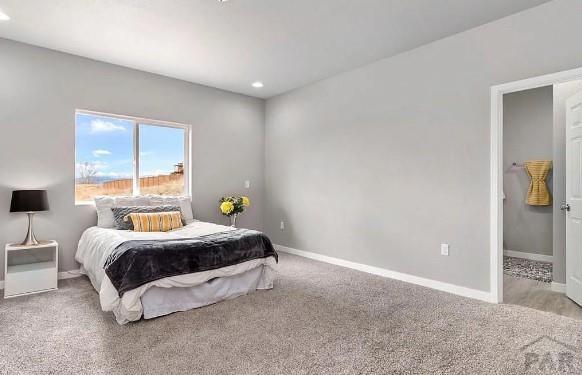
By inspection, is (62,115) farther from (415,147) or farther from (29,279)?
(415,147)

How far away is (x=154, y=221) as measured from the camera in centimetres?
385

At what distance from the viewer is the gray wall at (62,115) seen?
354 centimetres

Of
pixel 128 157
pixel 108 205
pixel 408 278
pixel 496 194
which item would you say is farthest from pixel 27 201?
pixel 496 194

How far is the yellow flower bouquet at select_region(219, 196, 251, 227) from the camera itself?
484 cm

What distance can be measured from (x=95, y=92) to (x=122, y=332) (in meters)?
3.05

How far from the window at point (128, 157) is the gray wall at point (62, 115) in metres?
0.16

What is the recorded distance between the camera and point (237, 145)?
5.52 m

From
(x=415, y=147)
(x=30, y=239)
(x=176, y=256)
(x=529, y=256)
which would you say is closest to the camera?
(x=176, y=256)

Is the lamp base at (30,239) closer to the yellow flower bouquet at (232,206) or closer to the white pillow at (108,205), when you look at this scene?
the white pillow at (108,205)

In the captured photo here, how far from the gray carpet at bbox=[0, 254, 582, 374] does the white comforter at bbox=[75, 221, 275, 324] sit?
0.50 ft

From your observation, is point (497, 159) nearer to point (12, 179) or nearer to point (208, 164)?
point (208, 164)

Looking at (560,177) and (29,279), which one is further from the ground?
(560,177)

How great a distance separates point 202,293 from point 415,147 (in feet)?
9.17

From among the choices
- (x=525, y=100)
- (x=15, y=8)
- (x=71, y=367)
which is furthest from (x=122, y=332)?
(x=525, y=100)
